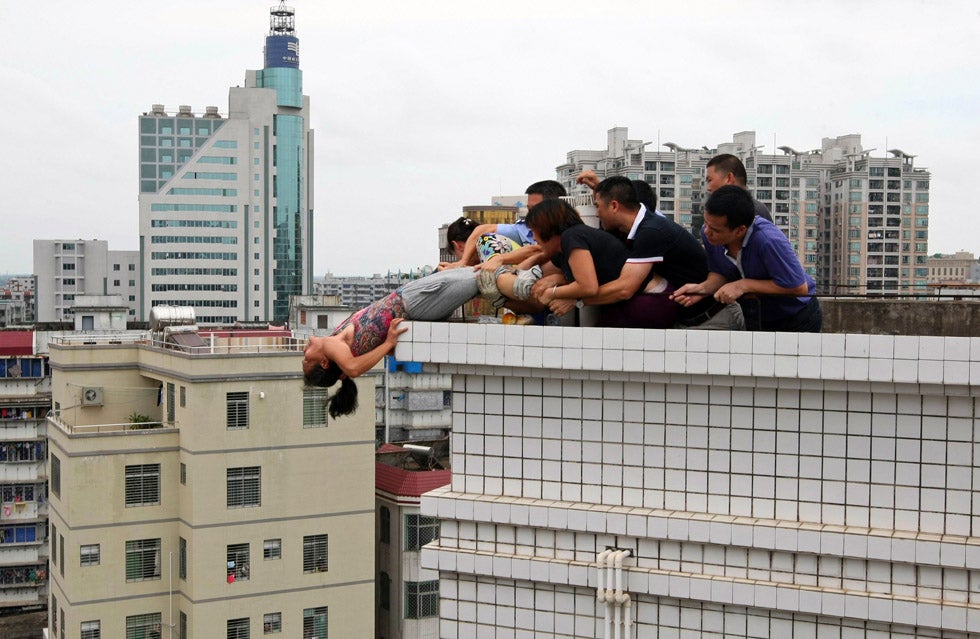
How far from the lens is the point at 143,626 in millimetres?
25953

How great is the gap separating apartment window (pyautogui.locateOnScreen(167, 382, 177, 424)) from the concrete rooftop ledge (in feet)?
64.9

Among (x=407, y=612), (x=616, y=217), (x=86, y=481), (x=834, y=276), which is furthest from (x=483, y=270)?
(x=834, y=276)

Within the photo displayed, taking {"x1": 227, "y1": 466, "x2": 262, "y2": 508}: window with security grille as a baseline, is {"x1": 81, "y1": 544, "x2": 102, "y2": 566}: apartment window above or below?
below

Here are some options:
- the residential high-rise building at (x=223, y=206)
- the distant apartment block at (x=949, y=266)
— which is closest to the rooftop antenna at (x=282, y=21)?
the residential high-rise building at (x=223, y=206)

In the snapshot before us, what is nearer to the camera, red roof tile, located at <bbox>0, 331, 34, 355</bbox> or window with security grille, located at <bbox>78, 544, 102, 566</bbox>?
window with security grille, located at <bbox>78, 544, 102, 566</bbox>

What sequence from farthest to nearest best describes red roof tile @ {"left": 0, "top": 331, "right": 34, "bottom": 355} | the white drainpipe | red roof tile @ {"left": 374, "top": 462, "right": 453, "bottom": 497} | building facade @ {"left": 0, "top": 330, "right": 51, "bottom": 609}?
red roof tile @ {"left": 0, "top": 331, "right": 34, "bottom": 355} → building facade @ {"left": 0, "top": 330, "right": 51, "bottom": 609} → red roof tile @ {"left": 374, "top": 462, "right": 453, "bottom": 497} → the white drainpipe

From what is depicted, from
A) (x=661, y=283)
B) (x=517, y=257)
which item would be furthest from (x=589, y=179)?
(x=661, y=283)

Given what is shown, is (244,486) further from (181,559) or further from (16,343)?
(16,343)

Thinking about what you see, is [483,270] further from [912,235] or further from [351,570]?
[912,235]

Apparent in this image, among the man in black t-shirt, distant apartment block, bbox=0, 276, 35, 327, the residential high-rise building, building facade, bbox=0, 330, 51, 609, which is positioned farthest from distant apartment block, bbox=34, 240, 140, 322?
the man in black t-shirt

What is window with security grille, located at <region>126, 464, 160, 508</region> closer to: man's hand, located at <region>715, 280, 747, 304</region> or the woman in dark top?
the woman in dark top

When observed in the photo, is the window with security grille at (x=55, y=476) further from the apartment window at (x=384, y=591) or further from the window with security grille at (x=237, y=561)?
the apartment window at (x=384, y=591)

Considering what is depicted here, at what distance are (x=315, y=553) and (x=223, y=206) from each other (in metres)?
84.4

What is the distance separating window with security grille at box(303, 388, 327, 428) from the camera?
27.1 meters
